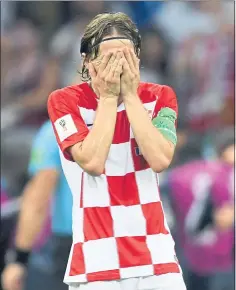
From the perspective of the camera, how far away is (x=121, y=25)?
215 centimetres

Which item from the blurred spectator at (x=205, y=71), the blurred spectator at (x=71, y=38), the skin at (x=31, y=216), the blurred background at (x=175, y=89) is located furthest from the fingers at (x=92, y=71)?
the blurred spectator at (x=205, y=71)

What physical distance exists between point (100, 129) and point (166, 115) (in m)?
0.23

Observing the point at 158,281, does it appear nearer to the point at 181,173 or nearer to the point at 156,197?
the point at 156,197

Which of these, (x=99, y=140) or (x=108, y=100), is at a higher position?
(x=108, y=100)

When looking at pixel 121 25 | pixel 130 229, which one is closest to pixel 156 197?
pixel 130 229

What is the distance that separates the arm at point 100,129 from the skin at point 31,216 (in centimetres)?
151

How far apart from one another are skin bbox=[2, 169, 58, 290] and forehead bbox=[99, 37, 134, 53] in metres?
1.58

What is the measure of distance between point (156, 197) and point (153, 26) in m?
2.61

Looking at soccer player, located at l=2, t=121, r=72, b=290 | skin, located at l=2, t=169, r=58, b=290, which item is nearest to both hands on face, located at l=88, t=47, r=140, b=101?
soccer player, located at l=2, t=121, r=72, b=290

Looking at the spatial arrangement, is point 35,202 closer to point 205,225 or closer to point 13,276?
point 13,276

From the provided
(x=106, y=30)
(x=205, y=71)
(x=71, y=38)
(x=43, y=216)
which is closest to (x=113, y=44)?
(x=106, y=30)

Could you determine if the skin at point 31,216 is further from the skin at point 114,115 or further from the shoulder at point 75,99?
the skin at point 114,115

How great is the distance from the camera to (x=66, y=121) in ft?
7.18

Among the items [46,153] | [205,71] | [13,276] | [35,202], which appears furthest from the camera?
[205,71]
